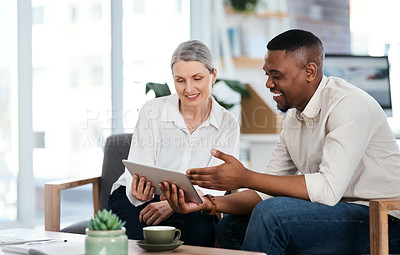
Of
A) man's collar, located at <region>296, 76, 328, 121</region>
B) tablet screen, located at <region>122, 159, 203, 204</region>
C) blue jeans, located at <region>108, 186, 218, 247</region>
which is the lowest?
blue jeans, located at <region>108, 186, 218, 247</region>

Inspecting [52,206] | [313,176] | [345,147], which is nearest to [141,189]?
[52,206]

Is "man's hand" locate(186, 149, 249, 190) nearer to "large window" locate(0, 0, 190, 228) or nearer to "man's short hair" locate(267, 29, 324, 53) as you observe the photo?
"man's short hair" locate(267, 29, 324, 53)

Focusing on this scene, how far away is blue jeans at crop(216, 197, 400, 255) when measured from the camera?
1644 mm

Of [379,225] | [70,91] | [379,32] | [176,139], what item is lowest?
[379,225]

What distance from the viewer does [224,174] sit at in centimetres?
174

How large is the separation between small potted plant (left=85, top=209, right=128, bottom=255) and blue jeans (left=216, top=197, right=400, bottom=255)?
46 cm

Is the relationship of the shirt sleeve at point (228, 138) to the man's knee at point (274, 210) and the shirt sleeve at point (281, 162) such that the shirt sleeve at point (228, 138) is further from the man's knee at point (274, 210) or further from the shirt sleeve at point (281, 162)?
the man's knee at point (274, 210)

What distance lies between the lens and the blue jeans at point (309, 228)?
1644 millimetres

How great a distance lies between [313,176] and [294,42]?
486 mm

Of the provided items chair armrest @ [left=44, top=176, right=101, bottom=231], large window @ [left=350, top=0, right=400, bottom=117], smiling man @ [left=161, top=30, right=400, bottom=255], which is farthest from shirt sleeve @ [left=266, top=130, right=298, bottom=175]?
large window @ [left=350, top=0, right=400, bottom=117]

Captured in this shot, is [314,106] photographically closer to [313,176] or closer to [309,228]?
[313,176]

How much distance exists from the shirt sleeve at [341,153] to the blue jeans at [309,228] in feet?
0.16

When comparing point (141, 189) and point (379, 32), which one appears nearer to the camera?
point (141, 189)

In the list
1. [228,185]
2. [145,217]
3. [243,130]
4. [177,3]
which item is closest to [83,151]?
[243,130]
